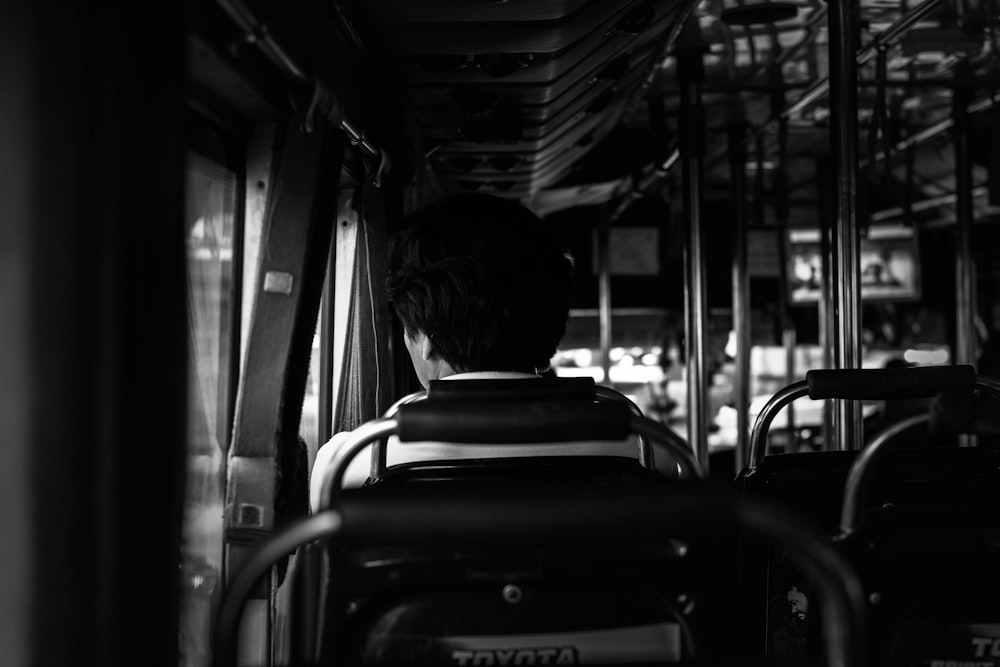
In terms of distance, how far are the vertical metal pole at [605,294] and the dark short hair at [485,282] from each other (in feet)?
15.0

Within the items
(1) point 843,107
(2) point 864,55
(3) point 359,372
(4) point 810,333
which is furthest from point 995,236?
(3) point 359,372

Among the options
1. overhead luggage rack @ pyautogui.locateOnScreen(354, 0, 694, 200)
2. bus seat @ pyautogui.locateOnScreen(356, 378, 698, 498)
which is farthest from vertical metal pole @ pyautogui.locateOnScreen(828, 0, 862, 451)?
bus seat @ pyautogui.locateOnScreen(356, 378, 698, 498)

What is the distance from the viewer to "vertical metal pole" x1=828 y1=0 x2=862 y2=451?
304 cm

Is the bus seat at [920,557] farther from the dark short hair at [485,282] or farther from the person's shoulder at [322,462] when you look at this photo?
the person's shoulder at [322,462]

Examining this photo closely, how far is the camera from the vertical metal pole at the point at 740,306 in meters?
5.06

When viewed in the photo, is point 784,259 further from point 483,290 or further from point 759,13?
point 483,290

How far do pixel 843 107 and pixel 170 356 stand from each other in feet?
8.24

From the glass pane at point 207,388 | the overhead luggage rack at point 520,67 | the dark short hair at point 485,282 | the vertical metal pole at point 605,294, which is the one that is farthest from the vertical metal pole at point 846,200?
the vertical metal pole at point 605,294

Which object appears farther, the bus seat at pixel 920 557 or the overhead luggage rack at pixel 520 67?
the overhead luggage rack at pixel 520 67

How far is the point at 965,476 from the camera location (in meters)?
1.85

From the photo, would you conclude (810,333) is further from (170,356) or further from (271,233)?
(170,356)

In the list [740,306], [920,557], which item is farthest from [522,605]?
[740,306]

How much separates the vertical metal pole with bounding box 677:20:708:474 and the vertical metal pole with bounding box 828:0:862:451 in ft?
3.84

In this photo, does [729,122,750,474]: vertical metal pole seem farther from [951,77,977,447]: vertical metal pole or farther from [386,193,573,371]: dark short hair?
[386,193,573,371]: dark short hair
